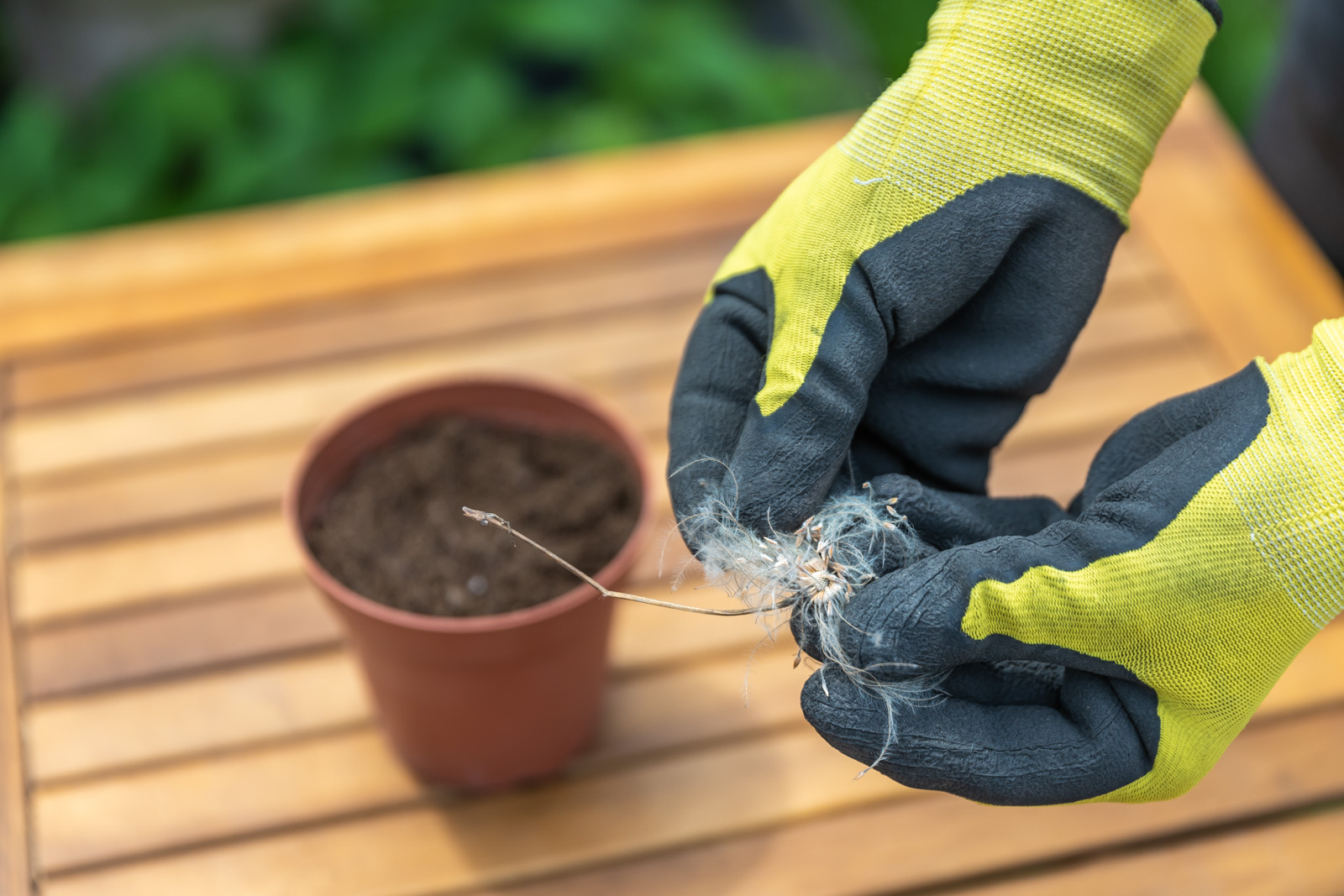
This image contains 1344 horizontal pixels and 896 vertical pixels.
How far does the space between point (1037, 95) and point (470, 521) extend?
0.61m

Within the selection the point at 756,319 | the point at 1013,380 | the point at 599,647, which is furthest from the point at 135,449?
the point at 1013,380

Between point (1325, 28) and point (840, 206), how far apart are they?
0.95 meters

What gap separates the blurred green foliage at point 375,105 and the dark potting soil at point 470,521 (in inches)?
43.3

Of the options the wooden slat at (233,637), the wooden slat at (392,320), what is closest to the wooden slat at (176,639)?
the wooden slat at (233,637)

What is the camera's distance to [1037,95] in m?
0.75

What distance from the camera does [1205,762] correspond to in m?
0.72

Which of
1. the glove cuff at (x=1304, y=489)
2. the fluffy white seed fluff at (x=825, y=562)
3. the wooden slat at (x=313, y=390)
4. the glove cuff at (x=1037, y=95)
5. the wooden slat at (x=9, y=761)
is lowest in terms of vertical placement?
the wooden slat at (x=9, y=761)

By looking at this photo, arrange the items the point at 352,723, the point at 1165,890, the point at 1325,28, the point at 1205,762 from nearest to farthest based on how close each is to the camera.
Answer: the point at 1205,762, the point at 1165,890, the point at 352,723, the point at 1325,28

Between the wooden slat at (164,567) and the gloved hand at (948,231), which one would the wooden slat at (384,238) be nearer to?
the wooden slat at (164,567)

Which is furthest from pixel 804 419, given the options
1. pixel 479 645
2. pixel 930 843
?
pixel 930 843

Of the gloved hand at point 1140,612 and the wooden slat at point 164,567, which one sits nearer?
the gloved hand at point 1140,612

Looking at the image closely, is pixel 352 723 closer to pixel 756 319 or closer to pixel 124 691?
pixel 124 691

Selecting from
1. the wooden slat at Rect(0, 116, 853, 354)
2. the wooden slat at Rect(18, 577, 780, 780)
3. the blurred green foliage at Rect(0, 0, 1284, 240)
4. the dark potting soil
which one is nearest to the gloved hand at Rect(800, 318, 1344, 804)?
the dark potting soil

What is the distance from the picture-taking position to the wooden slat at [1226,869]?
102 cm
